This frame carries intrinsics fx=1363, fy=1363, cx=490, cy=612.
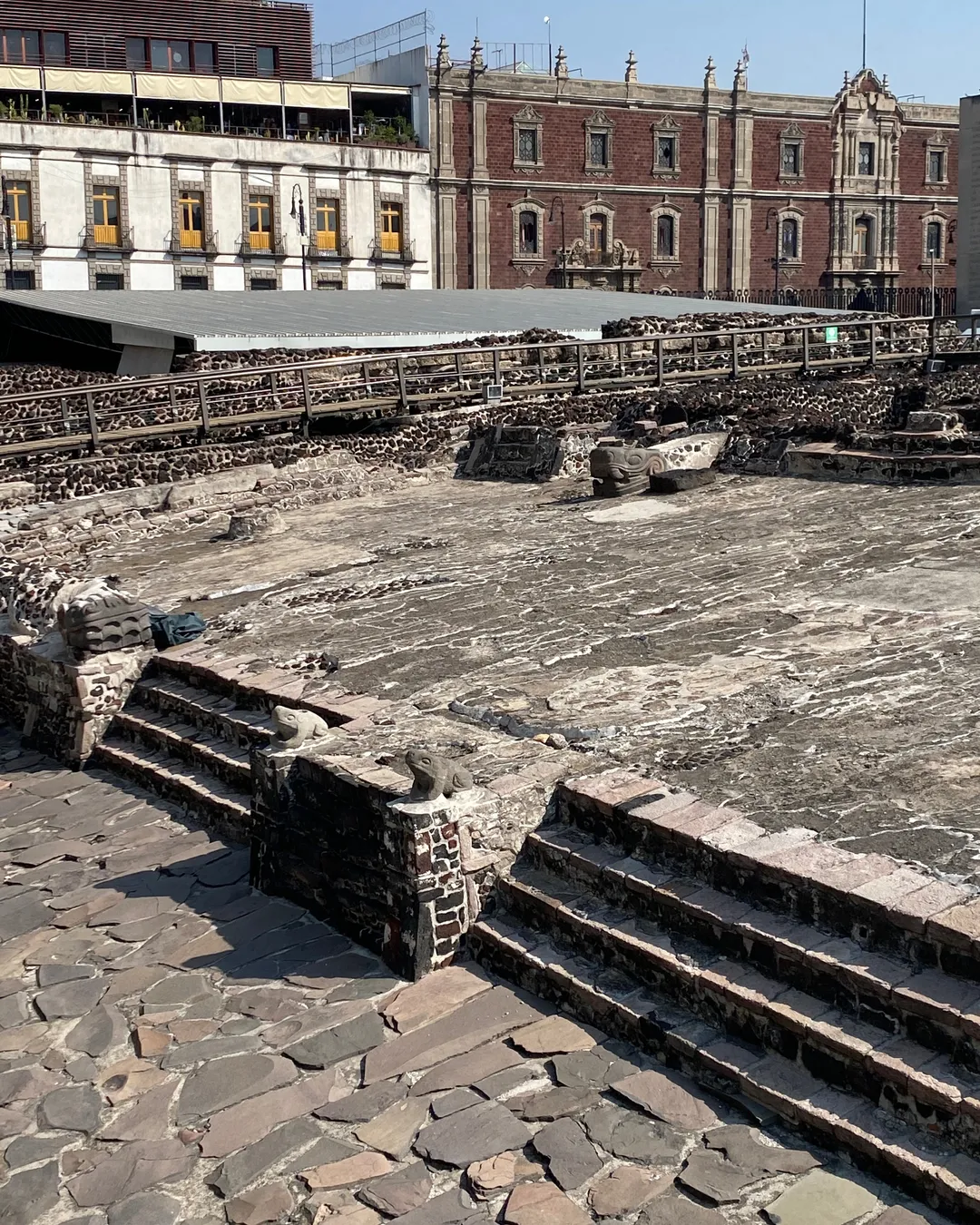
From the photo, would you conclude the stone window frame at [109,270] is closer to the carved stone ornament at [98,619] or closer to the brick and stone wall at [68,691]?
the brick and stone wall at [68,691]

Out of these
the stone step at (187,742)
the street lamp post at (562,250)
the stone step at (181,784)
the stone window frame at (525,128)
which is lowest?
the stone step at (181,784)

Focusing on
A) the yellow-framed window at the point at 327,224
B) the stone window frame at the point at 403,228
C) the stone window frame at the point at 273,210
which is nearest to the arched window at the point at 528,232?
the stone window frame at the point at 403,228

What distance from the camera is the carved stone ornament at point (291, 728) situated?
271 inches

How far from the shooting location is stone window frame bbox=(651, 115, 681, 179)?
149 feet

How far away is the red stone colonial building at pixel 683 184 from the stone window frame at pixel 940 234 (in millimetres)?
58

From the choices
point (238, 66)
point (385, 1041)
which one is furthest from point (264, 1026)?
point (238, 66)

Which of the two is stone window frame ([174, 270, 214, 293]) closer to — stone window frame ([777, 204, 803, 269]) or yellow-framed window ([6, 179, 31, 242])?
yellow-framed window ([6, 179, 31, 242])

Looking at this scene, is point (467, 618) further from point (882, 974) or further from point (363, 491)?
point (363, 491)

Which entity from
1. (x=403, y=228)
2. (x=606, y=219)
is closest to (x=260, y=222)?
(x=403, y=228)

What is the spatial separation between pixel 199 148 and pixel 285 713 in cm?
3471

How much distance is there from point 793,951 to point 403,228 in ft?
129

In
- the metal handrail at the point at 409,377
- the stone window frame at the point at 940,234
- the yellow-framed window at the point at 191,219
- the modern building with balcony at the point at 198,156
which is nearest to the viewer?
the metal handrail at the point at 409,377

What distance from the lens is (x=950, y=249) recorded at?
5125 centimetres

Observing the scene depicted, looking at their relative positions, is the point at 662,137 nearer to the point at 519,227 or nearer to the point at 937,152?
the point at 519,227
